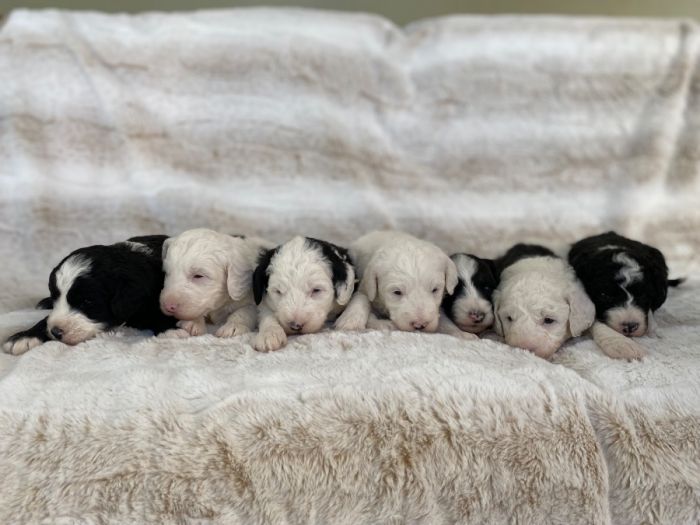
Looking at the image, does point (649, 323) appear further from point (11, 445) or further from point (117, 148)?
point (117, 148)

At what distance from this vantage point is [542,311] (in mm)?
2795

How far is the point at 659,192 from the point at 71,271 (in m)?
3.68

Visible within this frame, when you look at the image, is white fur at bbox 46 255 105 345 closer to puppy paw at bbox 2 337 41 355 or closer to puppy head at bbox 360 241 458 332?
puppy paw at bbox 2 337 41 355

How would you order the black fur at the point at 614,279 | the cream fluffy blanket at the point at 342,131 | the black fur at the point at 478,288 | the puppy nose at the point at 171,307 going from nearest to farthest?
the puppy nose at the point at 171,307, the black fur at the point at 614,279, the black fur at the point at 478,288, the cream fluffy blanket at the point at 342,131

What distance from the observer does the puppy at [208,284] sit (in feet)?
9.34

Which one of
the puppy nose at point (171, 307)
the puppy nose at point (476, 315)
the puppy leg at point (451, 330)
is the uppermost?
the puppy nose at point (171, 307)

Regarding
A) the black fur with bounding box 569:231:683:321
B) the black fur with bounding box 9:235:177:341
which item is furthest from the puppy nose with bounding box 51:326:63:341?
the black fur with bounding box 569:231:683:321

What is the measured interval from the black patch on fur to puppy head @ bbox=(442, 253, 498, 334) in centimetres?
21

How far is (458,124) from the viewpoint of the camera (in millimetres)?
4227

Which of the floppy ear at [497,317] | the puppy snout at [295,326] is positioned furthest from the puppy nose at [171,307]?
the floppy ear at [497,317]

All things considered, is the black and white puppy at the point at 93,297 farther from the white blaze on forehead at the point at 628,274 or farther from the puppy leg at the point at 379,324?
the white blaze on forehead at the point at 628,274

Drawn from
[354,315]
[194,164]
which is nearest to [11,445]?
[354,315]

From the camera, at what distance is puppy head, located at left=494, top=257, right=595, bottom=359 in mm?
2707

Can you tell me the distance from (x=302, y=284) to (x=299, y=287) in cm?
2
